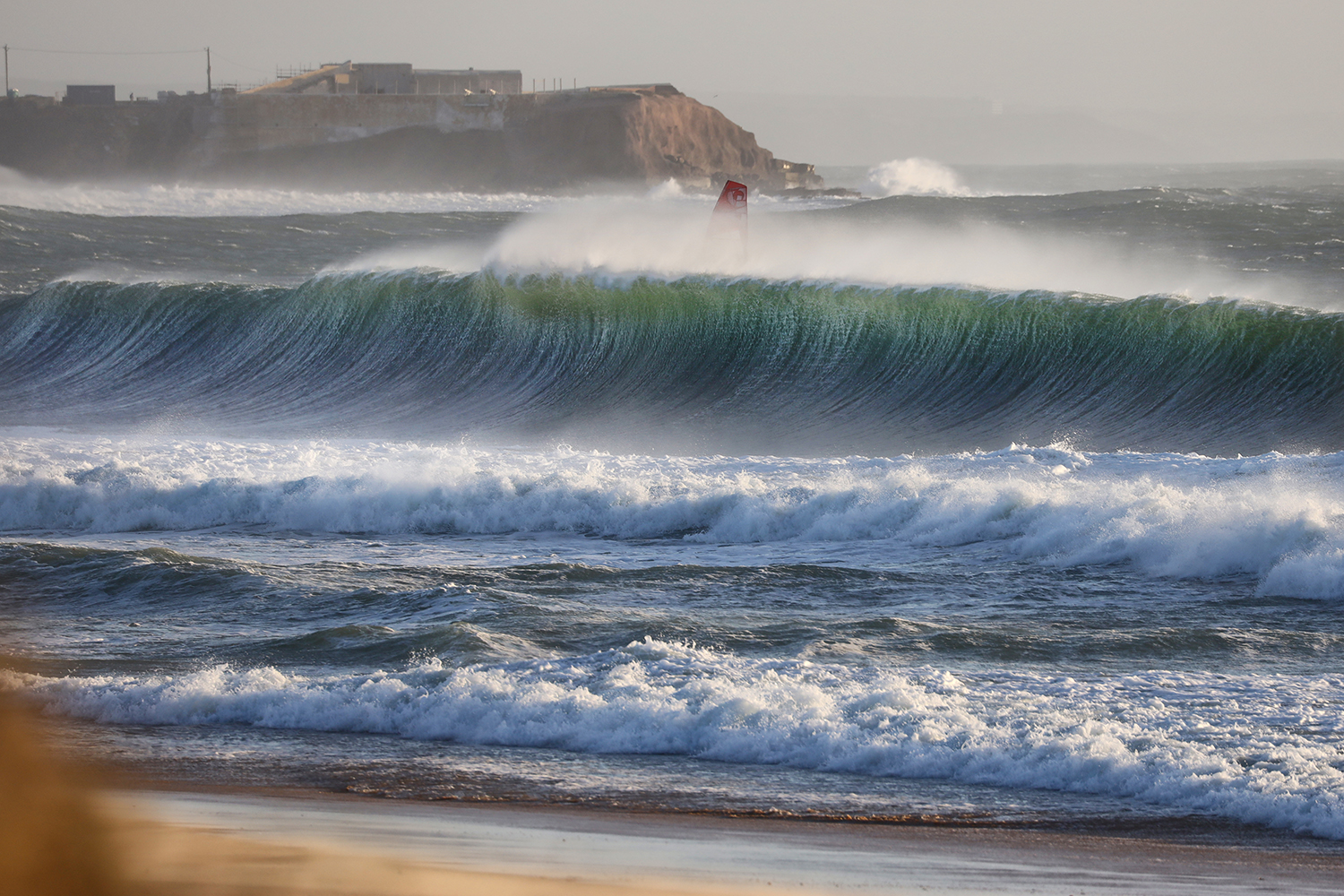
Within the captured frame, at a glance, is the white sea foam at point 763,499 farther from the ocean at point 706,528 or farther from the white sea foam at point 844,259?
the white sea foam at point 844,259

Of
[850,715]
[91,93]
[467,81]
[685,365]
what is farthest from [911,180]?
[850,715]

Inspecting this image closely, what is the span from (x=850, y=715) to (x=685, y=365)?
11.3 meters

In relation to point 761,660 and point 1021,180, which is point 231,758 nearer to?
point 761,660

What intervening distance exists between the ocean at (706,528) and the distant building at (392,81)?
5770 centimetres

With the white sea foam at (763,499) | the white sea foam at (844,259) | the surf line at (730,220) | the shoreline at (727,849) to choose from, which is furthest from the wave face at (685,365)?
the shoreline at (727,849)

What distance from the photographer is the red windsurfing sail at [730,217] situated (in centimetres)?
1894

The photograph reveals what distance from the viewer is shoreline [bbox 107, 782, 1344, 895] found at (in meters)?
3.78

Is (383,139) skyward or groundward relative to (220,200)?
skyward

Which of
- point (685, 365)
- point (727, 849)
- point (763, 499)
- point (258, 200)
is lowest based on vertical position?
point (727, 849)

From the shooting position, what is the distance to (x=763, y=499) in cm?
956

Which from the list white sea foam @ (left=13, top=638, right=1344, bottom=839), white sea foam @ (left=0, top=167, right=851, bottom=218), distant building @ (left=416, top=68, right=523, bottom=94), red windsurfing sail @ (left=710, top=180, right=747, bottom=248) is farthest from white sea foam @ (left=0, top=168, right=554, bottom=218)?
white sea foam @ (left=13, top=638, right=1344, bottom=839)

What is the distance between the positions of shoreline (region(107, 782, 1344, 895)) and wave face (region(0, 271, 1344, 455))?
8267 mm

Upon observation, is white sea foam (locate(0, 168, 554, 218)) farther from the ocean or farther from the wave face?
the ocean

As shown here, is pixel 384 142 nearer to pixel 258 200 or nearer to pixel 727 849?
pixel 258 200
